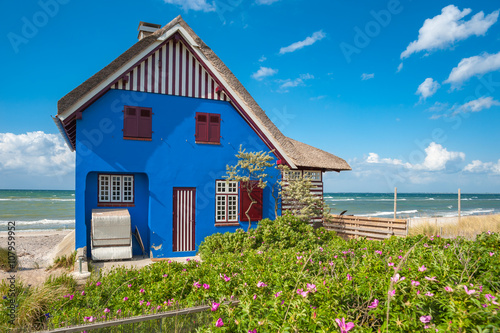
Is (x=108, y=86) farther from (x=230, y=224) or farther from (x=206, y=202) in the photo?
(x=230, y=224)

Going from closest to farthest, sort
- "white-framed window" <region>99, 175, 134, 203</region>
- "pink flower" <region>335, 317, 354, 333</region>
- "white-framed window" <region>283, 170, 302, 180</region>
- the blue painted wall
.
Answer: "pink flower" <region>335, 317, 354, 333</region>
the blue painted wall
"white-framed window" <region>99, 175, 134, 203</region>
"white-framed window" <region>283, 170, 302, 180</region>

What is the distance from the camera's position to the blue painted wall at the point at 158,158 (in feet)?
38.4

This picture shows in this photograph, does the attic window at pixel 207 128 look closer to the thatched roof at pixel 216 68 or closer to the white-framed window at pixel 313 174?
the thatched roof at pixel 216 68

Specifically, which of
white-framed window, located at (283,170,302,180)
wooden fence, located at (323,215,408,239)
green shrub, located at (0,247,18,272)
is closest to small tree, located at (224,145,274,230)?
white-framed window, located at (283,170,302,180)

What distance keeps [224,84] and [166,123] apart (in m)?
2.70

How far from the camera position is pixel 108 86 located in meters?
11.8

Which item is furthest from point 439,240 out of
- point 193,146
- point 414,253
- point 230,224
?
point 193,146

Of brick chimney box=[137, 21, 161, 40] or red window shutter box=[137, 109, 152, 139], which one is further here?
brick chimney box=[137, 21, 161, 40]

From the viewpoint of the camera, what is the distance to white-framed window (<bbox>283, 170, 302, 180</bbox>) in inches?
609

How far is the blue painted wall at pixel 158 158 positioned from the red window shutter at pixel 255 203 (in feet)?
1.79

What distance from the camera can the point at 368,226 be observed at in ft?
56.2

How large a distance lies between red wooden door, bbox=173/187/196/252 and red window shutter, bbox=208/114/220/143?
2.14 meters

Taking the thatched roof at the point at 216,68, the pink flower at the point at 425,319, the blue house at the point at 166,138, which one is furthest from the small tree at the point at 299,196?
the pink flower at the point at 425,319

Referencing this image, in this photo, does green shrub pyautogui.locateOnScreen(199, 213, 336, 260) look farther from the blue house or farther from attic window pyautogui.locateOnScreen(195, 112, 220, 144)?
attic window pyautogui.locateOnScreen(195, 112, 220, 144)
